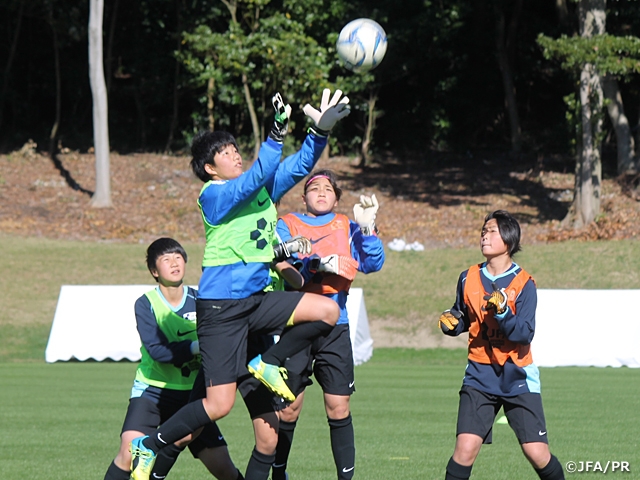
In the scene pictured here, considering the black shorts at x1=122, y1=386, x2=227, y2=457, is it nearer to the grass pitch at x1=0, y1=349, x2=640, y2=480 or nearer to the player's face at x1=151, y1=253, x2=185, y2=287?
the player's face at x1=151, y1=253, x2=185, y2=287

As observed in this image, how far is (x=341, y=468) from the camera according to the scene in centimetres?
623

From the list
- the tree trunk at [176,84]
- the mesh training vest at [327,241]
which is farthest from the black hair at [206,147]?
the tree trunk at [176,84]

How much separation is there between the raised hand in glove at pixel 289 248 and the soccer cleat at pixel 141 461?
1.37 m

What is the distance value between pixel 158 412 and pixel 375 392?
276 inches

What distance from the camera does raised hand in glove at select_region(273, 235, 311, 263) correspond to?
18.7 feet

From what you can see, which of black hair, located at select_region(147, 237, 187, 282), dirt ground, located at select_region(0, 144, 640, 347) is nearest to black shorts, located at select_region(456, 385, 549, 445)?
black hair, located at select_region(147, 237, 187, 282)

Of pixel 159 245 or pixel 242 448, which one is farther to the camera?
pixel 242 448

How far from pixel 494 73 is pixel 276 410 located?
2763cm

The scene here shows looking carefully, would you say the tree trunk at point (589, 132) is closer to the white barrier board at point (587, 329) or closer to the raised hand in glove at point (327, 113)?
the white barrier board at point (587, 329)

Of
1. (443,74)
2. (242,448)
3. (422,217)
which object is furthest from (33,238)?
(242,448)

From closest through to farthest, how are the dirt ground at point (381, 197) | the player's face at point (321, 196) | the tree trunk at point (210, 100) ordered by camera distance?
the player's face at point (321, 196) → the dirt ground at point (381, 197) → the tree trunk at point (210, 100)

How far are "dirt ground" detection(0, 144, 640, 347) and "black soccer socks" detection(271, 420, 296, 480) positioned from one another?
17.9 meters

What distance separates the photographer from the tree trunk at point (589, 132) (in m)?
23.9

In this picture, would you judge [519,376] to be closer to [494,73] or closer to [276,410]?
[276,410]
